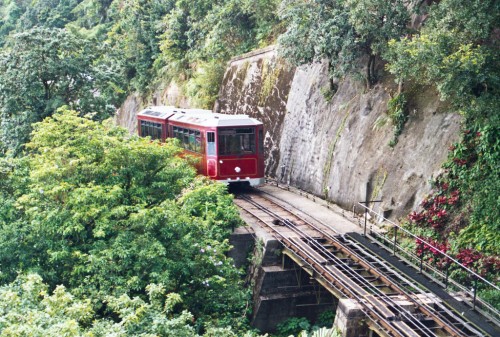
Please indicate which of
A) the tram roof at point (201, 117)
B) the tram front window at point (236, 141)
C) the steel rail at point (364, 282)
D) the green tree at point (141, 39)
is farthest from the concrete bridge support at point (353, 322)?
the green tree at point (141, 39)

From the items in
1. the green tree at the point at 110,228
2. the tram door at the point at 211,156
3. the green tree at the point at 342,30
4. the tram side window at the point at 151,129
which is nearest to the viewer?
the green tree at the point at 110,228

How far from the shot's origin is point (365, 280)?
51.1ft

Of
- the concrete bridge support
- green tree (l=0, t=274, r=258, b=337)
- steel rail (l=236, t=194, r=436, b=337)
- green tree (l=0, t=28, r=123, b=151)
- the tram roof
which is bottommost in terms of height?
the concrete bridge support

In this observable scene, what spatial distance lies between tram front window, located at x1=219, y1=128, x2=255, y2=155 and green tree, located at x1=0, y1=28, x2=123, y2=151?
17.1 feet

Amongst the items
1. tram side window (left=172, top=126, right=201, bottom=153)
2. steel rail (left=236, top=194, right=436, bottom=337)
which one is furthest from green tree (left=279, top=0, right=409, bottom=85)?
steel rail (left=236, top=194, right=436, bottom=337)

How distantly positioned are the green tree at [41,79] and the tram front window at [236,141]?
5203mm

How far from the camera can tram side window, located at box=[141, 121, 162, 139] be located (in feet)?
91.5

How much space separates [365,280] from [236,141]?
9.02 meters

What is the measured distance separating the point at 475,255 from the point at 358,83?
9.44 meters

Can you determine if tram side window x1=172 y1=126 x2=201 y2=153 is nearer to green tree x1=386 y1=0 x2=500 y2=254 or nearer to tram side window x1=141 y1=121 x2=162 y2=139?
tram side window x1=141 y1=121 x2=162 y2=139

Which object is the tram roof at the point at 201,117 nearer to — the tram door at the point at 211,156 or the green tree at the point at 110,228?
the tram door at the point at 211,156

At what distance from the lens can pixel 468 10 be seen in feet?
48.9

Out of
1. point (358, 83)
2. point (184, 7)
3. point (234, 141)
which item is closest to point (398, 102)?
point (358, 83)

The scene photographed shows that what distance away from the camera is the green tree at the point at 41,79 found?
2316cm
